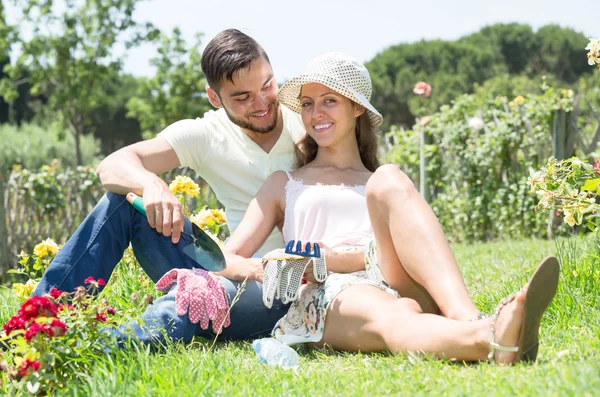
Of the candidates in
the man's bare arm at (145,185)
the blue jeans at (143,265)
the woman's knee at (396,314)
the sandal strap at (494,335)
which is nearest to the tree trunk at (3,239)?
the man's bare arm at (145,185)

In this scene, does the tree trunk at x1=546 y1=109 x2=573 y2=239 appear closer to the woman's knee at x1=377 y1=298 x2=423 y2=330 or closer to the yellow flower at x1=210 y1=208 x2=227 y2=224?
the yellow flower at x1=210 y1=208 x2=227 y2=224

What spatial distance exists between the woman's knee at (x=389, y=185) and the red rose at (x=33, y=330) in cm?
113

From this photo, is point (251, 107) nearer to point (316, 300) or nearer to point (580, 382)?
point (316, 300)

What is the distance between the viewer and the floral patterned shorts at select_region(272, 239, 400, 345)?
8.21 ft

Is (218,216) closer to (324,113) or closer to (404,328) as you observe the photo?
(324,113)

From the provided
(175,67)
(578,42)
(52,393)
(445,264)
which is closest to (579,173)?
(445,264)

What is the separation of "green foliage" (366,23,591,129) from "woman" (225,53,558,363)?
43.9m

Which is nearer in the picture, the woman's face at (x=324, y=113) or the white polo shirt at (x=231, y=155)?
the woman's face at (x=324, y=113)

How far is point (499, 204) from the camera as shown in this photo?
7316mm

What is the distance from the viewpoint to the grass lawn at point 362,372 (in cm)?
178

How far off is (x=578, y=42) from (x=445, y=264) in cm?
5753

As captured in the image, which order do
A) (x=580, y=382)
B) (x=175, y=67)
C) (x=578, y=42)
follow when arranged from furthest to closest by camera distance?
1. (x=578, y=42)
2. (x=175, y=67)
3. (x=580, y=382)

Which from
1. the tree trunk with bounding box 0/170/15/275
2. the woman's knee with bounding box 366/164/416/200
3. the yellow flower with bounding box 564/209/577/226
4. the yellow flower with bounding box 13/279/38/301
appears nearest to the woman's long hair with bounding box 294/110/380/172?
the woman's knee with bounding box 366/164/416/200

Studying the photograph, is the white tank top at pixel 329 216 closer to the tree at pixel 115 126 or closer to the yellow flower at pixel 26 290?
the yellow flower at pixel 26 290
